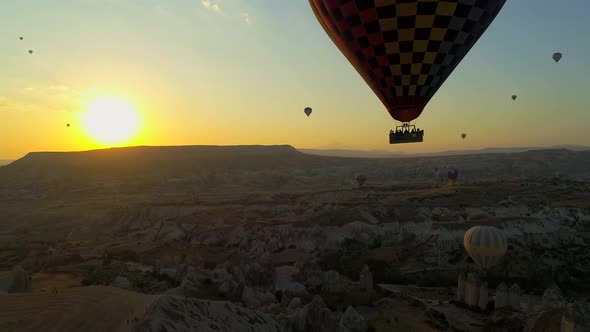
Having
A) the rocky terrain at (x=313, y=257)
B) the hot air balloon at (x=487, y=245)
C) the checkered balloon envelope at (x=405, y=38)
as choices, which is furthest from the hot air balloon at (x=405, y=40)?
the hot air balloon at (x=487, y=245)

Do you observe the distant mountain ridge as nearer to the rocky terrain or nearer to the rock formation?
the rocky terrain

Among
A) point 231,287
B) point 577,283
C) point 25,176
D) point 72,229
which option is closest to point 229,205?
point 72,229

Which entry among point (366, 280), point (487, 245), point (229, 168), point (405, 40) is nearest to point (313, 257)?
point (366, 280)

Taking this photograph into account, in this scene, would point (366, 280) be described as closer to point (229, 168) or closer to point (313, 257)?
point (313, 257)

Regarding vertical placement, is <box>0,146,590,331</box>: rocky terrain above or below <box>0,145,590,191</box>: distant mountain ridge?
below

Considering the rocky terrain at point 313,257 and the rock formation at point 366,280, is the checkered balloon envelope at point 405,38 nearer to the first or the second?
the rocky terrain at point 313,257

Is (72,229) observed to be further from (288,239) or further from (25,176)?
(25,176)

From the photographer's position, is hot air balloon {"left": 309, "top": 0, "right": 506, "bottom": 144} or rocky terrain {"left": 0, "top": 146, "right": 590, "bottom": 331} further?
rocky terrain {"left": 0, "top": 146, "right": 590, "bottom": 331}

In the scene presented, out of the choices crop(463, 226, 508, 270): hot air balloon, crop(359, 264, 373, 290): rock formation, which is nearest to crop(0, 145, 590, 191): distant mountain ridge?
crop(359, 264, 373, 290): rock formation

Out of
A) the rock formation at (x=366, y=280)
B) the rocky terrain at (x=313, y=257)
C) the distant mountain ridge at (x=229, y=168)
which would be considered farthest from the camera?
the distant mountain ridge at (x=229, y=168)
